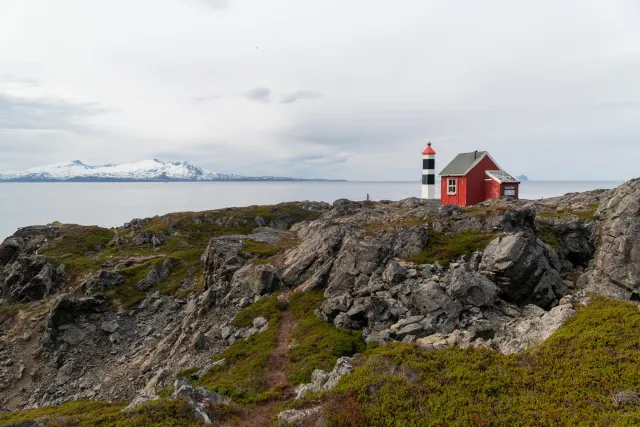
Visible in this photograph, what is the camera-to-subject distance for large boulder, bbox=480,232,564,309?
27.1 m

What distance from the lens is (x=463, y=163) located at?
5641 centimetres

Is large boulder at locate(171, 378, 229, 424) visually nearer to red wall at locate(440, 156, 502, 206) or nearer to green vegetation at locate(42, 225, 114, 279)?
red wall at locate(440, 156, 502, 206)

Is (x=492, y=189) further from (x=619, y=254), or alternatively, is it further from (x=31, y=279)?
(x=31, y=279)

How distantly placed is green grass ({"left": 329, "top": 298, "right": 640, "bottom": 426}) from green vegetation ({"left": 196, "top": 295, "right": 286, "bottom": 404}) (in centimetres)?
800

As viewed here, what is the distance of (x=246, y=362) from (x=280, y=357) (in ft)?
8.51

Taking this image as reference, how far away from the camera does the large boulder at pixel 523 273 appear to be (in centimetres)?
2712

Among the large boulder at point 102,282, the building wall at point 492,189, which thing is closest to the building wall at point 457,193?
the building wall at point 492,189

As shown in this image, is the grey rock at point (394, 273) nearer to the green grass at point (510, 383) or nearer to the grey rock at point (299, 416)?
the green grass at point (510, 383)

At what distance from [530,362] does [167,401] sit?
52.4 feet

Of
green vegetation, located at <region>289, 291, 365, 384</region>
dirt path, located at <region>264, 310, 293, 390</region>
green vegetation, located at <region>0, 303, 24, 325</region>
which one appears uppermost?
green vegetation, located at <region>289, 291, 365, 384</region>

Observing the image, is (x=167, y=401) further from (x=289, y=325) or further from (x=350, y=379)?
(x=289, y=325)

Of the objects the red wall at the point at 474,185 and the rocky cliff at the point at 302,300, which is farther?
the red wall at the point at 474,185

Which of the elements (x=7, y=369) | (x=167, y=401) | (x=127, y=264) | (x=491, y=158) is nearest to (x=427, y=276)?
(x=167, y=401)

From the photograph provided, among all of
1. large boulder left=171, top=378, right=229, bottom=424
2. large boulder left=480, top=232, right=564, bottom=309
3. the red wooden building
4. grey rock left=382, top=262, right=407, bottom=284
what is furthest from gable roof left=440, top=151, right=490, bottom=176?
large boulder left=171, top=378, right=229, bottom=424
